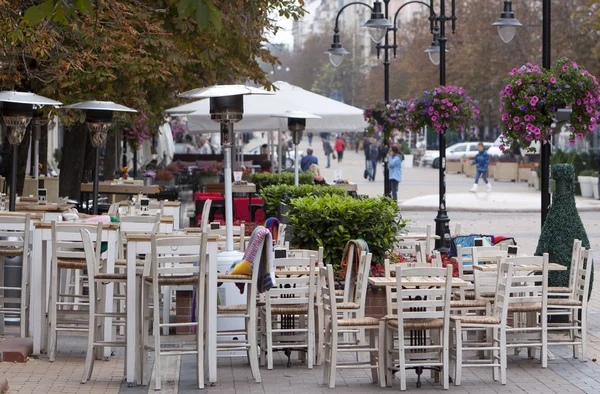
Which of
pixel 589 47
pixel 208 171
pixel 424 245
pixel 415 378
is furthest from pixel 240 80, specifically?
pixel 589 47

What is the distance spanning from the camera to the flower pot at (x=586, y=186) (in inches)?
1499

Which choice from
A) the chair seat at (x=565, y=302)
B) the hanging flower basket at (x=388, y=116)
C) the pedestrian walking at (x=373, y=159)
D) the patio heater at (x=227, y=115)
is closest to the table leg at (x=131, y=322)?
the patio heater at (x=227, y=115)

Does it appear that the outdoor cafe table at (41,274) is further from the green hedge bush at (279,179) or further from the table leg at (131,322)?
the green hedge bush at (279,179)

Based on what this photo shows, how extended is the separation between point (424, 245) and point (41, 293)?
17.7 ft

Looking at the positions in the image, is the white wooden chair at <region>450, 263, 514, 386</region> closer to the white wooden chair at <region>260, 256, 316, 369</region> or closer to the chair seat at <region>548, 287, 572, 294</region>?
the chair seat at <region>548, 287, 572, 294</region>

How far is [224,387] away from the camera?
30.4 ft

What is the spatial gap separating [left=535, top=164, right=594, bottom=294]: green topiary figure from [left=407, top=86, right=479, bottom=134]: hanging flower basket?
8406mm

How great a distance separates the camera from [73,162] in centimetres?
2358

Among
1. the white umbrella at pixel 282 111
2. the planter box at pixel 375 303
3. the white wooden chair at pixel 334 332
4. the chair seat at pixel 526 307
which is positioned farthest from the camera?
the white umbrella at pixel 282 111

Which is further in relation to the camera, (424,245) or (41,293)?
(424,245)

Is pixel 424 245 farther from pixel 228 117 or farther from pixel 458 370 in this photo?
pixel 458 370

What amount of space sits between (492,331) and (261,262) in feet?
6.65

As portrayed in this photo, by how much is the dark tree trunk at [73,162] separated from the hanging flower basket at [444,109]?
689 cm

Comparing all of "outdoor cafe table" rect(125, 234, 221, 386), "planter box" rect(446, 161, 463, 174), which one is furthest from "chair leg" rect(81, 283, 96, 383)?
"planter box" rect(446, 161, 463, 174)
